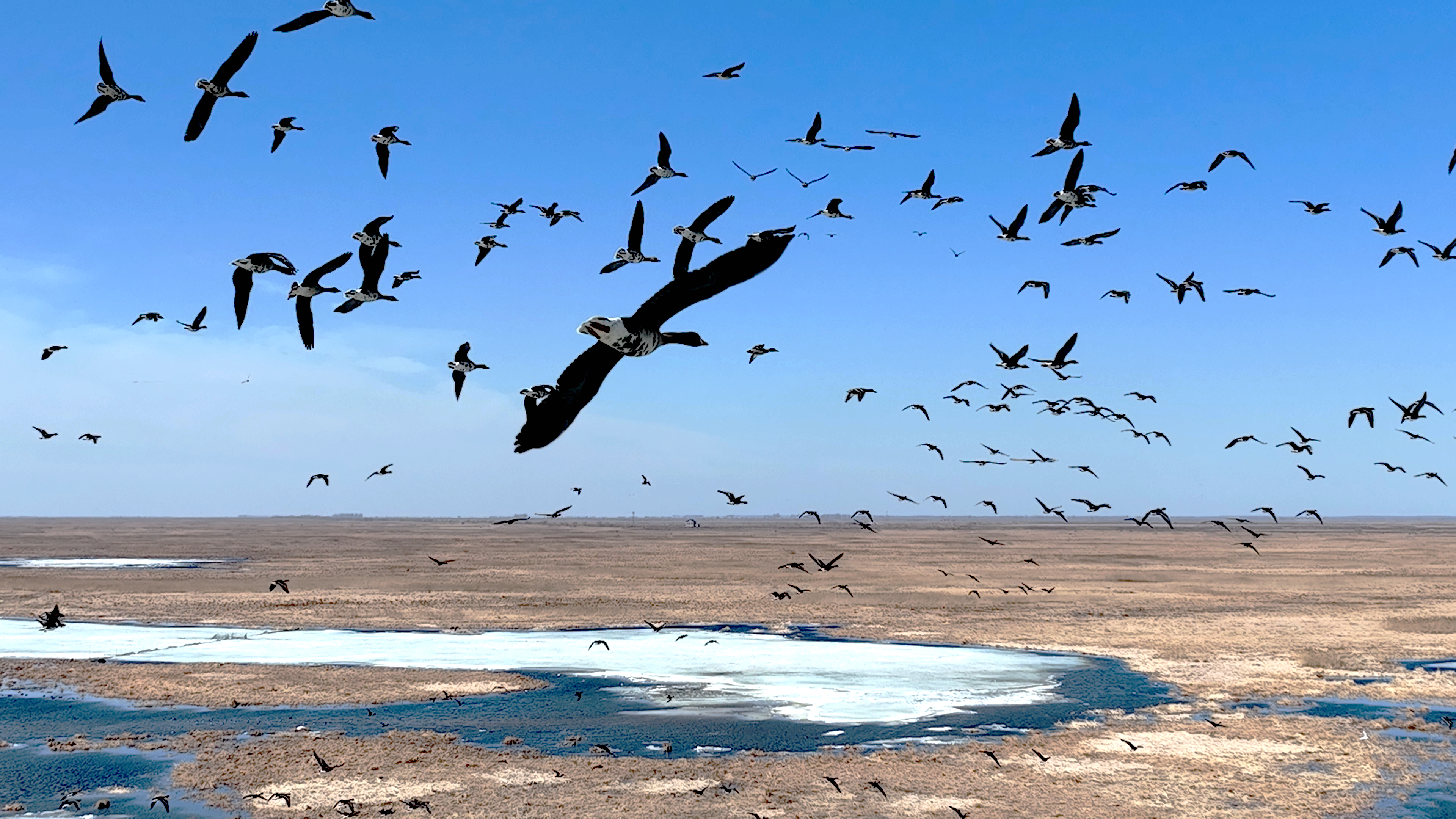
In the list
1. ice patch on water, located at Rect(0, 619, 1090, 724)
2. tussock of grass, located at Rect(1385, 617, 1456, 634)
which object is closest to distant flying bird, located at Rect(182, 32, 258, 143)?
ice patch on water, located at Rect(0, 619, 1090, 724)

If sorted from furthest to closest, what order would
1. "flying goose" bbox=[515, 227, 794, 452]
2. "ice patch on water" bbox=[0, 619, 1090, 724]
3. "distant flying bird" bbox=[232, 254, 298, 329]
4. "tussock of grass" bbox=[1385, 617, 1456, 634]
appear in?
"tussock of grass" bbox=[1385, 617, 1456, 634] → "ice patch on water" bbox=[0, 619, 1090, 724] → "distant flying bird" bbox=[232, 254, 298, 329] → "flying goose" bbox=[515, 227, 794, 452]

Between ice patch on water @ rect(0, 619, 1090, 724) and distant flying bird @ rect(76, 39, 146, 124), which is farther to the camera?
ice patch on water @ rect(0, 619, 1090, 724)

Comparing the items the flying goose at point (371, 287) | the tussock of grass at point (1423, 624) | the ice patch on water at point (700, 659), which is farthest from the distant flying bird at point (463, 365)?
the tussock of grass at point (1423, 624)

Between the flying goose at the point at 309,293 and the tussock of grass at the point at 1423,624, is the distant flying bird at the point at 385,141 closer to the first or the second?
the flying goose at the point at 309,293

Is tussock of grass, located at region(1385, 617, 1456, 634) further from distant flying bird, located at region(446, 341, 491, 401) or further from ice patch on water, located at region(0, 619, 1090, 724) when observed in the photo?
distant flying bird, located at region(446, 341, 491, 401)

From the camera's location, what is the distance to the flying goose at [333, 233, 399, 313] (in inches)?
528

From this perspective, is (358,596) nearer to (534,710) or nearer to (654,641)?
Result: (654,641)

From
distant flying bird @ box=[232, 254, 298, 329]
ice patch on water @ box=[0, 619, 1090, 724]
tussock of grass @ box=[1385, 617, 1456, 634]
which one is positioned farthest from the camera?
tussock of grass @ box=[1385, 617, 1456, 634]

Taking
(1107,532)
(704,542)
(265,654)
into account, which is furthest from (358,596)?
(1107,532)

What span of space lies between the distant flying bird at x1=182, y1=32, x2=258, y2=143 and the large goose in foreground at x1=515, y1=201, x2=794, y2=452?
295 inches

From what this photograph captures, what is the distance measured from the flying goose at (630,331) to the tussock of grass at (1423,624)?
141ft

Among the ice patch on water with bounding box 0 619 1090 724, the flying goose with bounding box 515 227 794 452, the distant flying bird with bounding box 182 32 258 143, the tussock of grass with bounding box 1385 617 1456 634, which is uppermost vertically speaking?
the distant flying bird with bounding box 182 32 258 143

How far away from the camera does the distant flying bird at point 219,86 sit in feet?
42.4

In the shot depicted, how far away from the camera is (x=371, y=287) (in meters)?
13.6
